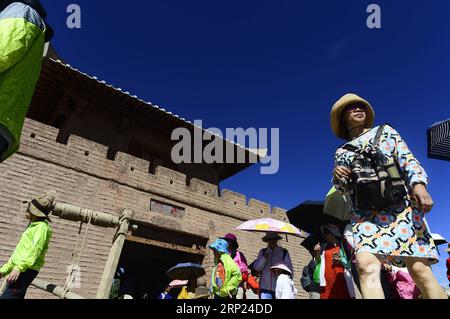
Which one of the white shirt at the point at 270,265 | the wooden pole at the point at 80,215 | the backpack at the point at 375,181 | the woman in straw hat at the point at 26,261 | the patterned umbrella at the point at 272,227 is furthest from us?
the patterned umbrella at the point at 272,227

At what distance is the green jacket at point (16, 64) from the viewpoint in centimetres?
184

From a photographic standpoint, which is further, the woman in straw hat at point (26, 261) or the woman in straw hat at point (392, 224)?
the woman in straw hat at point (26, 261)

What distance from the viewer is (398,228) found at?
2.16m

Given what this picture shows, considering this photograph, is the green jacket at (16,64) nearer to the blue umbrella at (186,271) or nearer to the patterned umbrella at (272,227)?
the patterned umbrella at (272,227)

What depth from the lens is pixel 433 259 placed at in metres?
2.02

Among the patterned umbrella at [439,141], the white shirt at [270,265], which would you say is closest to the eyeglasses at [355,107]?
the white shirt at [270,265]

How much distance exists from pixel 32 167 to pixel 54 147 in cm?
74

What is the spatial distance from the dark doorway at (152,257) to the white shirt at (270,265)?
4.10 meters

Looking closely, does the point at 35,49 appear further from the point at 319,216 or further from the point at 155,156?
the point at 155,156

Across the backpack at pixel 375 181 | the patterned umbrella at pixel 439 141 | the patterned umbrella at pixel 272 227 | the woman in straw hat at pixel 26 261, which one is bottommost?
the woman in straw hat at pixel 26 261

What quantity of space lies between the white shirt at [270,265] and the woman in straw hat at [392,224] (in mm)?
2948

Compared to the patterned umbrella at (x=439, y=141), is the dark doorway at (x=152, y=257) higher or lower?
lower

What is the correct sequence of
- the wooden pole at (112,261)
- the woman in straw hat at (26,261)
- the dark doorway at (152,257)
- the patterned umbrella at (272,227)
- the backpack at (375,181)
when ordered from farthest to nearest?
1. the dark doorway at (152,257)
2. the patterned umbrella at (272,227)
3. the wooden pole at (112,261)
4. the woman in straw hat at (26,261)
5. the backpack at (375,181)

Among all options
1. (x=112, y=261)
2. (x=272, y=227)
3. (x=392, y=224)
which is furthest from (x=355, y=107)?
(x=112, y=261)
